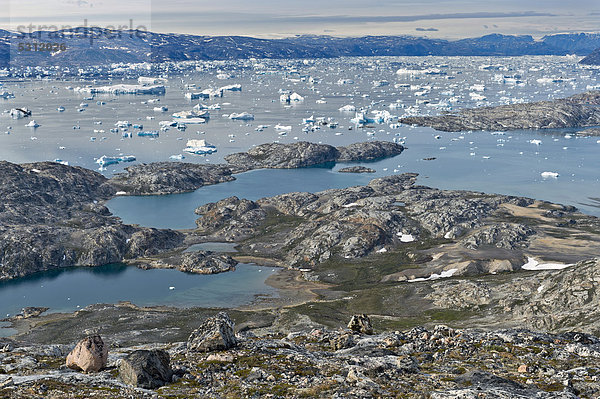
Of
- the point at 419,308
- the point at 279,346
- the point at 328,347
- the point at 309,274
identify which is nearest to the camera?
the point at 279,346

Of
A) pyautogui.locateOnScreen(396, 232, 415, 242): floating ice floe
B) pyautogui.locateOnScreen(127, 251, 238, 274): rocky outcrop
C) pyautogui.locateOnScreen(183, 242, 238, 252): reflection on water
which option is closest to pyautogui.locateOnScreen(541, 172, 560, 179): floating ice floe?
pyautogui.locateOnScreen(396, 232, 415, 242): floating ice floe

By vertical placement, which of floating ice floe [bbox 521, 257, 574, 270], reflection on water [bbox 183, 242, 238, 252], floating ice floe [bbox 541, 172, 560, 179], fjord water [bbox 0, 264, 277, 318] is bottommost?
fjord water [bbox 0, 264, 277, 318]

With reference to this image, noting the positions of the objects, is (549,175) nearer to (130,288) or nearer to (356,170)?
(356,170)

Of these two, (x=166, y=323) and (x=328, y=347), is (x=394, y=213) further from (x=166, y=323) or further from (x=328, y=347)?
(x=328, y=347)

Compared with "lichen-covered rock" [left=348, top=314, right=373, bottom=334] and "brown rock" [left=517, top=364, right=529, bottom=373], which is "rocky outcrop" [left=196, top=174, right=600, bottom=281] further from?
"brown rock" [left=517, top=364, right=529, bottom=373]

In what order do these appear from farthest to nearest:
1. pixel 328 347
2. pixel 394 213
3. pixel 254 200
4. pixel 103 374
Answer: pixel 254 200
pixel 394 213
pixel 328 347
pixel 103 374

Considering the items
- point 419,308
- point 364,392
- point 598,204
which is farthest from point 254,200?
point 364,392

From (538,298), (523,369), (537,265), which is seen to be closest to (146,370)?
(523,369)
